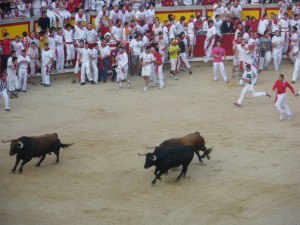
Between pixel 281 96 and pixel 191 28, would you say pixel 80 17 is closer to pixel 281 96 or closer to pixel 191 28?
pixel 191 28

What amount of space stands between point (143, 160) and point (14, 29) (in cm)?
1124

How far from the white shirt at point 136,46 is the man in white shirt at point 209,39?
335 centimetres

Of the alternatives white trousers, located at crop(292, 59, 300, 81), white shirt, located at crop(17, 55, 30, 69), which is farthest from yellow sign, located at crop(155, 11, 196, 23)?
white shirt, located at crop(17, 55, 30, 69)

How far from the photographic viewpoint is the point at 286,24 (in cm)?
2825

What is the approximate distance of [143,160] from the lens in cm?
1708

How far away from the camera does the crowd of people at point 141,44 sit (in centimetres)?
2427

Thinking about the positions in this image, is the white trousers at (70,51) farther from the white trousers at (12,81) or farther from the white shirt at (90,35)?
the white trousers at (12,81)

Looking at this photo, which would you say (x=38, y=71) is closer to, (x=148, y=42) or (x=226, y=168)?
(x=148, y=42)

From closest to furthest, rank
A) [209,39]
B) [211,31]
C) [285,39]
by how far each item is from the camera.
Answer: [211,31] < [209,39] < [285,39]

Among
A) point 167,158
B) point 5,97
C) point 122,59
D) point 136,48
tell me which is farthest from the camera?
point 136,48

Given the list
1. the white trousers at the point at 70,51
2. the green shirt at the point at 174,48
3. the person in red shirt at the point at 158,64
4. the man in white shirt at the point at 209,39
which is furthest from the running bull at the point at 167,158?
the man in white shirt at the point at 209,39

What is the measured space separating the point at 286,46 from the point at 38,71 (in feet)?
34.5

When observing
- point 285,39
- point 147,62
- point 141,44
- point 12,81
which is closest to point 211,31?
point 285,39

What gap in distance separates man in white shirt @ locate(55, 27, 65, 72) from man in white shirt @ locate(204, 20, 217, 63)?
617 centimetres
